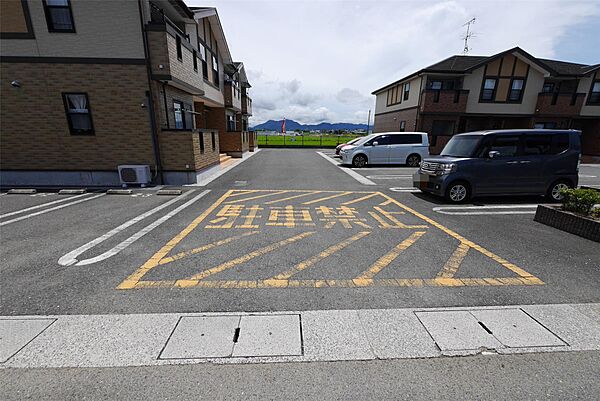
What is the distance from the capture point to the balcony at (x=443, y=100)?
1622 centimetres

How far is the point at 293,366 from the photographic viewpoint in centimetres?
192

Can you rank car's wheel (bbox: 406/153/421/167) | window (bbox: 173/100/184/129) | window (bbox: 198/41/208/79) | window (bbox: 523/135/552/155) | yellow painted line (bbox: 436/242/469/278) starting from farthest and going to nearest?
1. car's wheel (bbox: 406/153/421/167)
2. window (bbox: 198/41/208/79)
3. window (bbox: 173/100/184/129)
4. window (bbox: 523/135/552/155)
5. yellow painted line (bbox: 436/242/469/278)

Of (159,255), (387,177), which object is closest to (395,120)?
(387,177)

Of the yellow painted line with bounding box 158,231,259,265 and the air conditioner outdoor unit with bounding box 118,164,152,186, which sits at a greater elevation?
the air conditioner outdoor unit with bounding box 118,164,152,186

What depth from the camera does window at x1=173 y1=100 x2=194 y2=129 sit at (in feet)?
31.7

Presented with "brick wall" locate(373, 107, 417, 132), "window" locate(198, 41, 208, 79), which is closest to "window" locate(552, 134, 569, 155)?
"brick wall" locate(373, 107, 417, 132)

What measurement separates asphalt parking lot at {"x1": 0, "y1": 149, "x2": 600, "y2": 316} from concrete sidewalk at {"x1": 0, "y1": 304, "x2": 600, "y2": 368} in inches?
6.7

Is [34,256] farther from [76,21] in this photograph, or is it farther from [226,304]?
[76,21]

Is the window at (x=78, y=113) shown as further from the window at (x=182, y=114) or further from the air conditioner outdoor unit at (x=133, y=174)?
the window at (x=182, y=114)

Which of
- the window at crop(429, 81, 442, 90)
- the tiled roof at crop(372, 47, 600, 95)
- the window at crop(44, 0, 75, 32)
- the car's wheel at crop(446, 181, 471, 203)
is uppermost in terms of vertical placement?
the tiled roof at crop(372, 47, 600, 95)

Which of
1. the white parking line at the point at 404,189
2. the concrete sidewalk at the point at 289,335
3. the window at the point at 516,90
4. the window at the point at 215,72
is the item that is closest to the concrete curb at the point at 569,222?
the concrete sidewalk at the point at 289,335

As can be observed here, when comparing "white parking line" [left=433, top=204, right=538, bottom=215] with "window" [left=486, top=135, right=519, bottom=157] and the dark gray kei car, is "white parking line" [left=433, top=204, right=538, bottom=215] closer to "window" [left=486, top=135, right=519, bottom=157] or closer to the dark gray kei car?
the dark gray kei car

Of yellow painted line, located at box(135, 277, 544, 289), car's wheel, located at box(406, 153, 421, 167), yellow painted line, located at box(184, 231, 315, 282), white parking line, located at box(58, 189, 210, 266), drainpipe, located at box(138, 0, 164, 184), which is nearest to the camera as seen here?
yellow painted line, located at box(135, 277, 544, 289)

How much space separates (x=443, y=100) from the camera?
16375 millimetres
